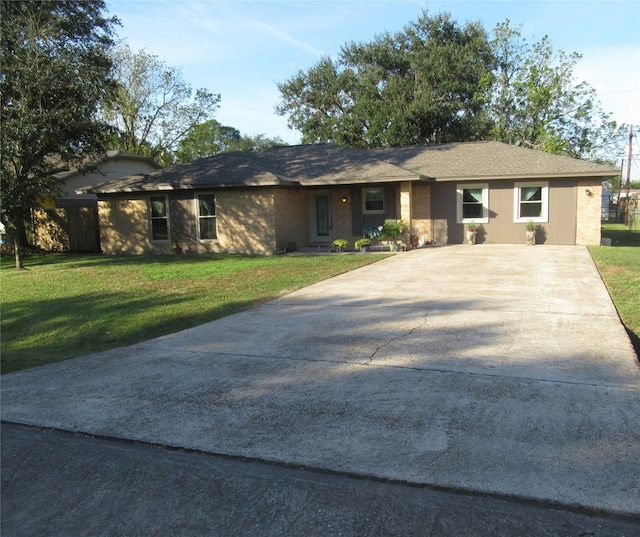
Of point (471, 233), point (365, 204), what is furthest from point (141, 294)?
point (471, 233)

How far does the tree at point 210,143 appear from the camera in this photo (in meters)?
47.0

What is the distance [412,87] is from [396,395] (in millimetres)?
31671

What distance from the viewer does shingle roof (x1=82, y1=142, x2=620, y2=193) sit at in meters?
18.2

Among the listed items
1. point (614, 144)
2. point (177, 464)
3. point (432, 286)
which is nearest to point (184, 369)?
point (177, 464)

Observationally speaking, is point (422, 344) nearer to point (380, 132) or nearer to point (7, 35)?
point (7, 35)

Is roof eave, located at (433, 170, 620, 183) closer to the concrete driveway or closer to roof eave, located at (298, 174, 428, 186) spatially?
roof eave, located at (298, 174, 428, 186)

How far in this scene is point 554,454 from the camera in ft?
12.0

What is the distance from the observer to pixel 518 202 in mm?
19078

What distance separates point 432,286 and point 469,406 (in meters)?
6.35

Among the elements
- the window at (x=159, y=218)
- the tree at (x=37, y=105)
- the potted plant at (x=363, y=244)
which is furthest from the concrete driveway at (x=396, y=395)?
the window at (x=159, y=218)

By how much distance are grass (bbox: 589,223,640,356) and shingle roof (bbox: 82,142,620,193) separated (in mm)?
3384

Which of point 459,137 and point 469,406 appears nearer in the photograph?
point 469,406

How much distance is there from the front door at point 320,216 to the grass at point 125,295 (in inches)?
163

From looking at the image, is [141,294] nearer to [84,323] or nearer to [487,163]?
[84,323]
